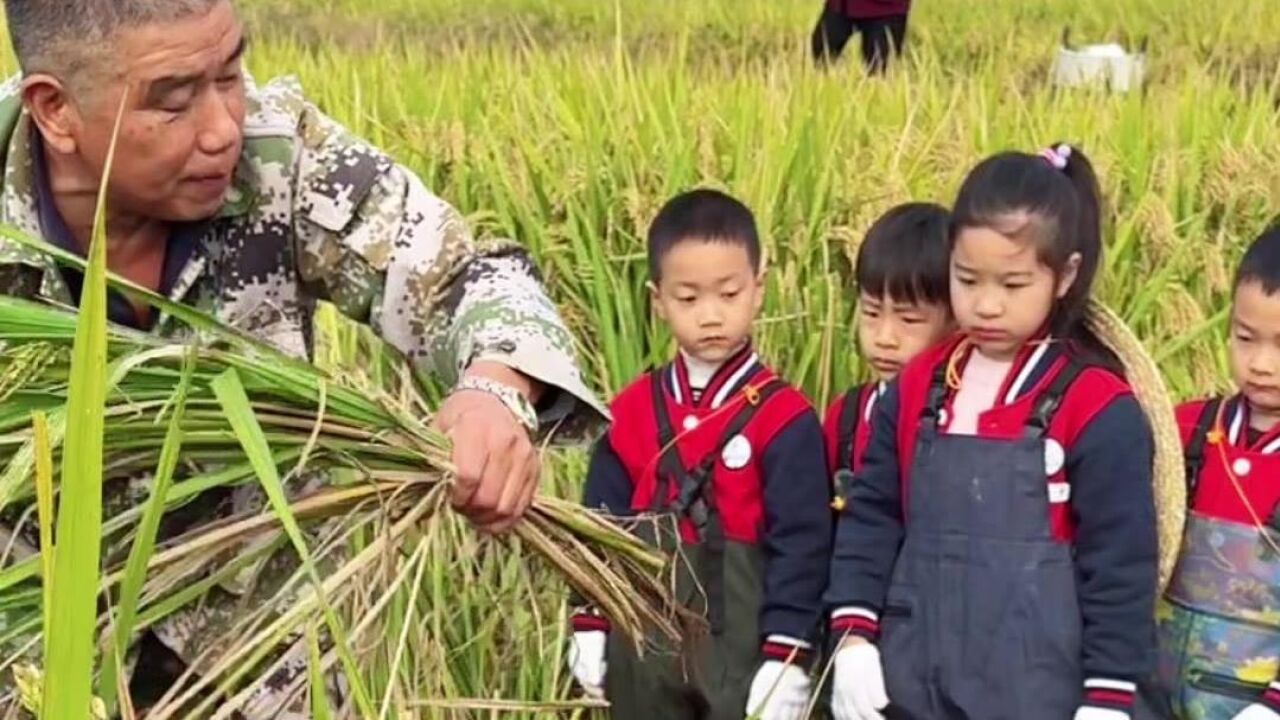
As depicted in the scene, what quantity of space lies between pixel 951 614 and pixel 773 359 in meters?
0.74

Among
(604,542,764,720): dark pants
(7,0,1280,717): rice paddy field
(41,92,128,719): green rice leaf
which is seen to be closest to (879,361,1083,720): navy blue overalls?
(604,542,764,720): dark pants

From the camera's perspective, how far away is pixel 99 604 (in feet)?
4.23

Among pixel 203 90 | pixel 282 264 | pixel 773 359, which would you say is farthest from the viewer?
pixel 773 359

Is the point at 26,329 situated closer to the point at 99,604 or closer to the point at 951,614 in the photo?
the point at 99,604

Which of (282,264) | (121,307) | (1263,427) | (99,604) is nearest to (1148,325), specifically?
(1263,427)

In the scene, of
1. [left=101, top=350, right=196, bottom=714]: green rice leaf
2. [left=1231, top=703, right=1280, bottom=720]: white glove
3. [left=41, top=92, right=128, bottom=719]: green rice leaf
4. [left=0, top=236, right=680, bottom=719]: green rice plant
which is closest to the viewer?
[left=41, top=92, right=128, bottom=719]: green rice leaf

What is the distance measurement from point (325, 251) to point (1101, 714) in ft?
2.59

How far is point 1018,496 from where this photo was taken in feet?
5.57

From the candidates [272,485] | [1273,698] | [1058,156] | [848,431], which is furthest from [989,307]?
[272,485]

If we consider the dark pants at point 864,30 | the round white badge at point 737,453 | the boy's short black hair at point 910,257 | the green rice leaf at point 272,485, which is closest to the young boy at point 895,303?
the boy's short black hair at point 910,257

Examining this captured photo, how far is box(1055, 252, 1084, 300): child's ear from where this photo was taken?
1.74 meters

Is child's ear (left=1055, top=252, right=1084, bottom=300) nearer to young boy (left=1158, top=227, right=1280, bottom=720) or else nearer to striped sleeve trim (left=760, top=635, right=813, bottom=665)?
young boy (left=1158, top=227, right=1280, bottom=720)

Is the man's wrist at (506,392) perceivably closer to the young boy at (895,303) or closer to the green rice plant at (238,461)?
the green rice plant at (238,461)

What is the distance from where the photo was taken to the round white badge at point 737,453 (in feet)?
6.22
